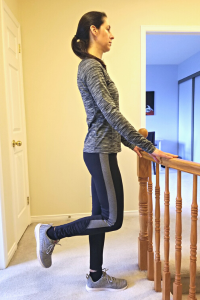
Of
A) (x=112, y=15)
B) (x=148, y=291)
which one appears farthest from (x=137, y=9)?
(x=148, y=291)

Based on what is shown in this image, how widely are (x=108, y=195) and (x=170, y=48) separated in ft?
14.6

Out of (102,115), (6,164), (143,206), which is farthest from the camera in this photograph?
(6,164)

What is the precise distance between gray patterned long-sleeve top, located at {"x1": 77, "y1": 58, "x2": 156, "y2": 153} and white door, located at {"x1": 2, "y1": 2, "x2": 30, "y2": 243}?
39.2 inches

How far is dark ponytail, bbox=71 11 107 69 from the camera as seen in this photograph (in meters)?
1.27

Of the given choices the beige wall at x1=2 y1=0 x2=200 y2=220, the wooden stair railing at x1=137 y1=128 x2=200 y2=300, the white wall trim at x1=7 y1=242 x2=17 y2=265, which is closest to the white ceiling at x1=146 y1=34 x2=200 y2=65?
the beige wall at x1=2 y1=0 x2=200 y2=220

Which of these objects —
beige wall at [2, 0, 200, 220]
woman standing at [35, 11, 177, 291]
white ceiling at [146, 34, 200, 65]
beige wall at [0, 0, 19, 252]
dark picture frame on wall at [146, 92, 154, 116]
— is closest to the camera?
woman standing at [35, 11, 177, 291]

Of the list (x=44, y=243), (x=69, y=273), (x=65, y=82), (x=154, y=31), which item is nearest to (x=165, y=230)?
(x=44, y=243)

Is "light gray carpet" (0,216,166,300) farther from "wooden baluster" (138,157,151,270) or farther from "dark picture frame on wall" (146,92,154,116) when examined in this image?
"dark picture frame on wall" (146,92,154,116)

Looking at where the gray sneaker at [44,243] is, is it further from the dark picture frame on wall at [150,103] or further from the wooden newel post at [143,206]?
the dark picture frame on wall at [150,103]

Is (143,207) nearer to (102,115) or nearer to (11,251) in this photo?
(102,115)

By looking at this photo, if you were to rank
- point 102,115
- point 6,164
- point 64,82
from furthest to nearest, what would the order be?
point 64,82 → point 6,164 → point 102,115

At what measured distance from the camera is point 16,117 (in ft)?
7.44

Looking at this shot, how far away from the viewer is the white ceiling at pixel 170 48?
14.1 ft

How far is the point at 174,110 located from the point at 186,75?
2.96 feet
